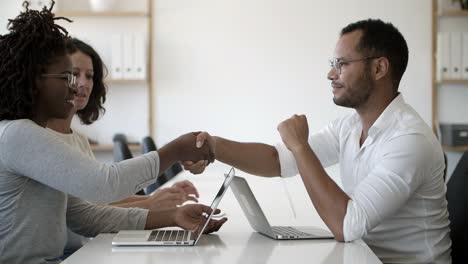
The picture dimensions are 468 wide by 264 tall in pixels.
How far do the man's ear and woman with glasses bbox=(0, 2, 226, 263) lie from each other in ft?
2.76

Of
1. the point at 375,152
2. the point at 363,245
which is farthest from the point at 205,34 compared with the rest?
the point at 363,245

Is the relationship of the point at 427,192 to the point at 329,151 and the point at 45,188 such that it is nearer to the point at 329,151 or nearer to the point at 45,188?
the point at 329,151

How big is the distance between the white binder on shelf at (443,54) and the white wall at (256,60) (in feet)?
0.50

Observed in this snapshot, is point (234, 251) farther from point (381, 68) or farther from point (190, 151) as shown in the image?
point (381, 68)

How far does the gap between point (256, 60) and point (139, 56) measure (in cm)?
100

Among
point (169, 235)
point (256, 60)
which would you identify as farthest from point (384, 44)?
point (256, 60)

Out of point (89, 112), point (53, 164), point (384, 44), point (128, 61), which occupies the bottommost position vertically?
point (53, 164)

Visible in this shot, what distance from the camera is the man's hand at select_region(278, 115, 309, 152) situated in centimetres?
201

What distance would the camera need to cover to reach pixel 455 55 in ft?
17.4

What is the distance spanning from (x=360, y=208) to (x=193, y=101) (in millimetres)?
3835

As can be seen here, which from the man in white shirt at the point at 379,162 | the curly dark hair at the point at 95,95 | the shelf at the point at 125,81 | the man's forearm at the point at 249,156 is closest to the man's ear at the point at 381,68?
the man in white shirt at the point at 379,162

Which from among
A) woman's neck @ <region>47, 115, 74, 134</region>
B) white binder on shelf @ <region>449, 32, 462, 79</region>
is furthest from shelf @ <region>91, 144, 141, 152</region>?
woman's neck @ <region>47, 115, 74, 134</region>

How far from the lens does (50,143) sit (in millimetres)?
1594

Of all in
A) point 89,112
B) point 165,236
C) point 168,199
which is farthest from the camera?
point 89,112
